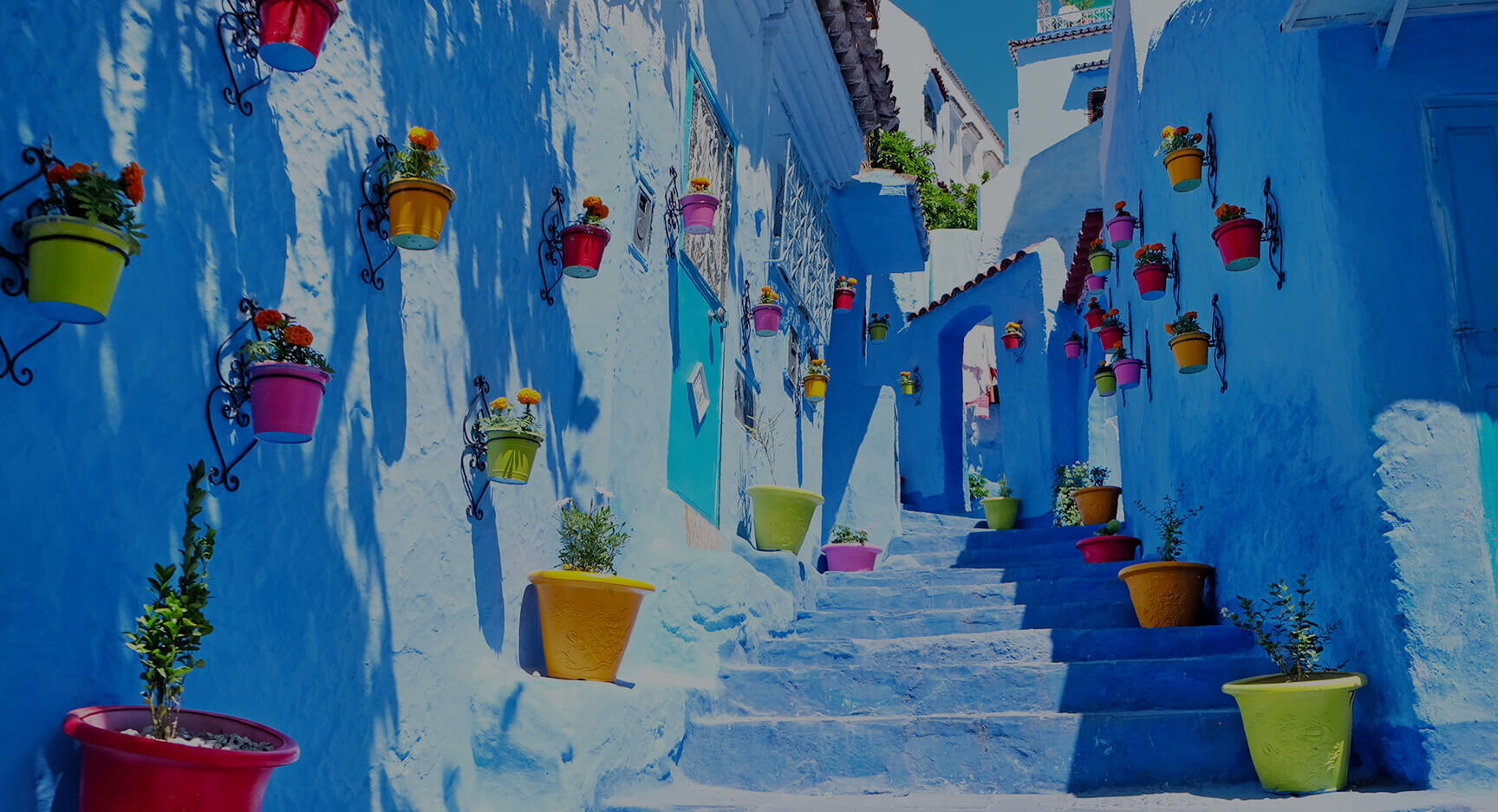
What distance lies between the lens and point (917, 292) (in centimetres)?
2005

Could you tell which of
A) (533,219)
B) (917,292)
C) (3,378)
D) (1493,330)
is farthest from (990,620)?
(917,292)

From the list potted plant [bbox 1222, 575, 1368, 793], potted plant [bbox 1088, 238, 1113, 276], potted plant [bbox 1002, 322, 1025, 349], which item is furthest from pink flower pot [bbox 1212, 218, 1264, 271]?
potted plant [bbox 1002, 322, 1025, 349]

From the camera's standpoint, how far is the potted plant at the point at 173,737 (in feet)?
8.13

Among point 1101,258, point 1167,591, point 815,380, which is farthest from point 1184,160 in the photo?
point 815,380

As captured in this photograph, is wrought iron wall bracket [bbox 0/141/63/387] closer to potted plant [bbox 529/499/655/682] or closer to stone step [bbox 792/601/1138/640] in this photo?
potted plant [bbox 529/499/655/682]

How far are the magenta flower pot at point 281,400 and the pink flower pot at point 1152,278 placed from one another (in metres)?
6.34

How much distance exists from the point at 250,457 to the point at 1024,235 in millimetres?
20170

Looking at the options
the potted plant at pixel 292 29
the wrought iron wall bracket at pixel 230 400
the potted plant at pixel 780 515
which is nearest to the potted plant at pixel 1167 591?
the potted plant at pixel 780 515

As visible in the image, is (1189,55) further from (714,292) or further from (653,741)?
(653,741)

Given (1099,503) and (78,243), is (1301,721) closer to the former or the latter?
(78,243)

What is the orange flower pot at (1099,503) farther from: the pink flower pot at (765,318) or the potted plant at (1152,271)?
the pink flower pot at (765,318)

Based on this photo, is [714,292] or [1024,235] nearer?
[714,292]

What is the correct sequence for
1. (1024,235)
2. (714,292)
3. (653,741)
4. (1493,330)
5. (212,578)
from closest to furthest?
(212,578) < (1493,330) < (653,741) < (714,292) < (1024,235)

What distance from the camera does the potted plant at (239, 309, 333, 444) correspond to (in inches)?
130
